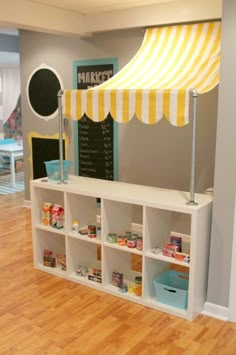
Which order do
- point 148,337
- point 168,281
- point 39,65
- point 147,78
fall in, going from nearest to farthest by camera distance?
point 148,337, point 168,281, point 147,78, point 39,65

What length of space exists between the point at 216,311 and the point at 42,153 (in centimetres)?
334

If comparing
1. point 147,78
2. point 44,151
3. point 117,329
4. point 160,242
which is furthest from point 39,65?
point 117,329

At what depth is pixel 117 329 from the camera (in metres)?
2.91

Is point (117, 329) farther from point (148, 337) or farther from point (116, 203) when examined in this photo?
point (116, 203)

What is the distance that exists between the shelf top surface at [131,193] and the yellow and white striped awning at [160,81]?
22.4 inches

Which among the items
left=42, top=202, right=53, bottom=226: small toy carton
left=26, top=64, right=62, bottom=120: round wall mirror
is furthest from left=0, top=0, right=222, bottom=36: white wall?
left=42, top=202, right=53, bottom=226: small toy carton

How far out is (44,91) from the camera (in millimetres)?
5371

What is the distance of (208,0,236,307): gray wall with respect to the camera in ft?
8.84

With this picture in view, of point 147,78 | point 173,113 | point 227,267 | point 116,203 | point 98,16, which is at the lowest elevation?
point 227,267

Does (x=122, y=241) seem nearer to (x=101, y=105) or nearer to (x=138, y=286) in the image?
(x=138, y=286)

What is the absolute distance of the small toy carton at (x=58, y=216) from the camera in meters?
3.69

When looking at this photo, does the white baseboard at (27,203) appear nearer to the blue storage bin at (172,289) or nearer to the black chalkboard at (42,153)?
the black chalkboard at (42,153)

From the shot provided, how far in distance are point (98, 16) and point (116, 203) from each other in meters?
2.14

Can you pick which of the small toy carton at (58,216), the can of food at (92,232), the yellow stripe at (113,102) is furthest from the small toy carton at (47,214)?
the yellow stripe at (113,102)
